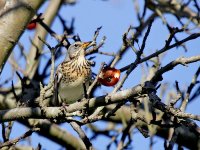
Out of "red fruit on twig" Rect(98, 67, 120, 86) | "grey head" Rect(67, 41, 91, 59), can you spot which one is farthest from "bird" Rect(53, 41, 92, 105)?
"red fruit on twig" Rect(98, 67, 120, 86)

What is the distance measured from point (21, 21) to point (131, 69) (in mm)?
1102

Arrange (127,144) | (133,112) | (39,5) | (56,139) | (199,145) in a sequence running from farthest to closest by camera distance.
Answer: (56,139) → (199,145) → (127,144) → (39,5) → (133,112)

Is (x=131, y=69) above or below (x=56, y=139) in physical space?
below

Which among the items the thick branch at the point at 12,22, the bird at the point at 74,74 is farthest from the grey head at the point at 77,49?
the thick branch at the point at 12,22

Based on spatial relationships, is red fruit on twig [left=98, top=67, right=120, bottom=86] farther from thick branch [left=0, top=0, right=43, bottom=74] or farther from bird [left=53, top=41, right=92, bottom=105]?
bird [left=53, top=41, right=92, bottom=105]

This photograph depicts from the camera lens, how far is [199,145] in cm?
639

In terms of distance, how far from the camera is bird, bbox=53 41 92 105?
5922mm

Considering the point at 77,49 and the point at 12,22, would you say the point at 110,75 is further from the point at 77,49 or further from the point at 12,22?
the point at 77,49

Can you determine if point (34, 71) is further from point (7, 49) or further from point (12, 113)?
point (12, 113)

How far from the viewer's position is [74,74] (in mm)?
6129

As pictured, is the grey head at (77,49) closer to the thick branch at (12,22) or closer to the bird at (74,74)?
the bird at (74,74)

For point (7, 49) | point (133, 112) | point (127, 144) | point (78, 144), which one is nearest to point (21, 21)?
point (7, 49)

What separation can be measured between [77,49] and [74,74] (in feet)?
1.03

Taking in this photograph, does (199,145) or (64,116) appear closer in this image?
(64,116)
